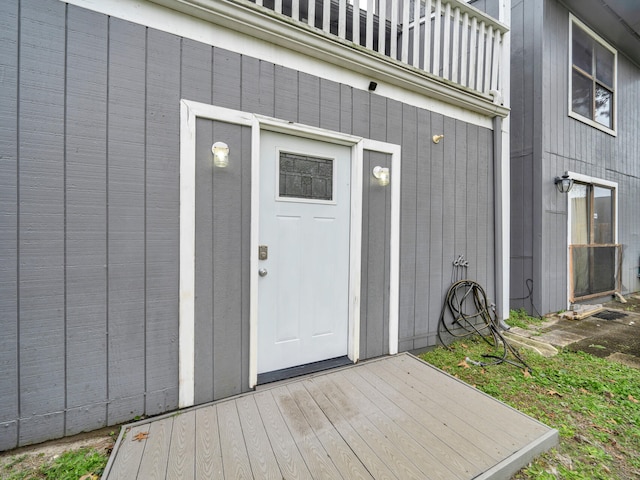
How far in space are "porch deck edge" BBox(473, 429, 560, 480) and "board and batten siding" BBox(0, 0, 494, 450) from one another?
1.56 m

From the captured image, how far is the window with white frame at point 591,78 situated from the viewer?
14.4 feet

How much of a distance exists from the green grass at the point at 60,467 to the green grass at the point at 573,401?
7.19 feet

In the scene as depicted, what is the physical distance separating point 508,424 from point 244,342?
70.9 inches

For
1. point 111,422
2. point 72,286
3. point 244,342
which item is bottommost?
point 111,422

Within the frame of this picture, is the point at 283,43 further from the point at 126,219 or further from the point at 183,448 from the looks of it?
the point at 183,448

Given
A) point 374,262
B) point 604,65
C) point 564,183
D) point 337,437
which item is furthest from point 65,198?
point 604,65

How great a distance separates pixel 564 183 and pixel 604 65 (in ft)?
8.95

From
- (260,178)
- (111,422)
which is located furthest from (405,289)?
(111,422)

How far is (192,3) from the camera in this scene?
1.81 m

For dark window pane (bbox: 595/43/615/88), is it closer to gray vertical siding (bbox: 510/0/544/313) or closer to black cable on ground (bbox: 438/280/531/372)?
gray vertical siding (bbox: 510/0/544/313)

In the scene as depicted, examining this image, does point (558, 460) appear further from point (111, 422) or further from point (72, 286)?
point (72, 286)

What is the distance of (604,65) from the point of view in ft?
15.8

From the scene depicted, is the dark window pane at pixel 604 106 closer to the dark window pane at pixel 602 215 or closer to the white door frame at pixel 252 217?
the dark window pane at pixel 602 215

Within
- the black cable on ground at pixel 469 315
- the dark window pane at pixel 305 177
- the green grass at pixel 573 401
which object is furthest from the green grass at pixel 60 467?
the black cable on ground at pixel 469 315
